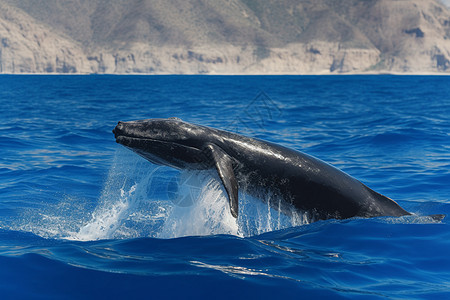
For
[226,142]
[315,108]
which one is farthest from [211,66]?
[226,142]

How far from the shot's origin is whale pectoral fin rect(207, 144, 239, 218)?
22.9 feet

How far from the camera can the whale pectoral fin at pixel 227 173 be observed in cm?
698

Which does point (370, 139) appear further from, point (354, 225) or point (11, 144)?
point (11, 144)

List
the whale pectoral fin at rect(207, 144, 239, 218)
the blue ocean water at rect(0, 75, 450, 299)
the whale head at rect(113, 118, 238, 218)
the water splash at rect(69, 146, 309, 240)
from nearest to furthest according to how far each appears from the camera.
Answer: the blue ocean water at rect(0, 75, 450, 299) → the whale pectoral fin at rect(207, 144, 239, 218) → the whale head at rect(113, 118, 238, 218) → the water splash at rect(69, 146, 309, 240)

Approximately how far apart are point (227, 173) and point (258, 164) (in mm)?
832

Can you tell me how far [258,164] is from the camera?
7.97 metres

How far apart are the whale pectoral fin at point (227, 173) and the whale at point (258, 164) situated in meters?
0.02

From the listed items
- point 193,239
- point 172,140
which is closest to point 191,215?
point 193,239

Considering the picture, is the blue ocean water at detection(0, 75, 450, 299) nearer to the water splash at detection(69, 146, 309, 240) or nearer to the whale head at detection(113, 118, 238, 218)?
the water splash at detection(69, 146, 309, 240)

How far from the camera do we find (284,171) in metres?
8.02

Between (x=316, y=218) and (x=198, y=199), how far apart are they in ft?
6.55

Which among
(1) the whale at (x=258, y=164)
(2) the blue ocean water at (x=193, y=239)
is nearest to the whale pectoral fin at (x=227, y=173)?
(1) the whale at (x=258, y=164)

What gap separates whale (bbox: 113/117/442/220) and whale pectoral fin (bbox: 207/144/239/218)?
0.06 feet

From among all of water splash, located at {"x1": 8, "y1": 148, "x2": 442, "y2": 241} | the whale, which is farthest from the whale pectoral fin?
water splash, located at {"x1": 8, "y1": 148, "x2": 442, "y2": 241}
